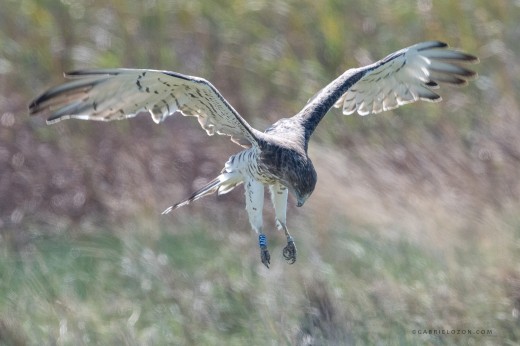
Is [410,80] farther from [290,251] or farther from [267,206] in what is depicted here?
[267,206]

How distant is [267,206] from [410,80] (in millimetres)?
3026

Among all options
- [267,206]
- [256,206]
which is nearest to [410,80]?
[256,206]

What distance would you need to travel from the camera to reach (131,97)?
28.5 feet

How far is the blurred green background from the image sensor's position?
10094 mm

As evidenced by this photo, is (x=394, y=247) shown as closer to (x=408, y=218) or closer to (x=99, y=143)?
(x=408, y=218)

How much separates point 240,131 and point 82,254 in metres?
4.14

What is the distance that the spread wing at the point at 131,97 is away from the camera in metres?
8.38

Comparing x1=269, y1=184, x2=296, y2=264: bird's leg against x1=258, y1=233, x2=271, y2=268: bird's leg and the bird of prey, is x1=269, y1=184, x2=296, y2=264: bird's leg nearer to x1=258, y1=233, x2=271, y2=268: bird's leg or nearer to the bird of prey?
the bird of prey

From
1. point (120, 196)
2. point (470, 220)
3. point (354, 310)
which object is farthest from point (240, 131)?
point (120, 196)

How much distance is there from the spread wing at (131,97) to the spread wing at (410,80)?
1847 mm

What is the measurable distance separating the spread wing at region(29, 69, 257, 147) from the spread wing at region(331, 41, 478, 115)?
1847mm

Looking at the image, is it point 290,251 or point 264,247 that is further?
point 290,251

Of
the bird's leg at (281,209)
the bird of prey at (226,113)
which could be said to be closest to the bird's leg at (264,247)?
the bird of prey at (226,113)

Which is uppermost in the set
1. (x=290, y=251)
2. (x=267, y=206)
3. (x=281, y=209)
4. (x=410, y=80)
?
(x=410, y=80)
